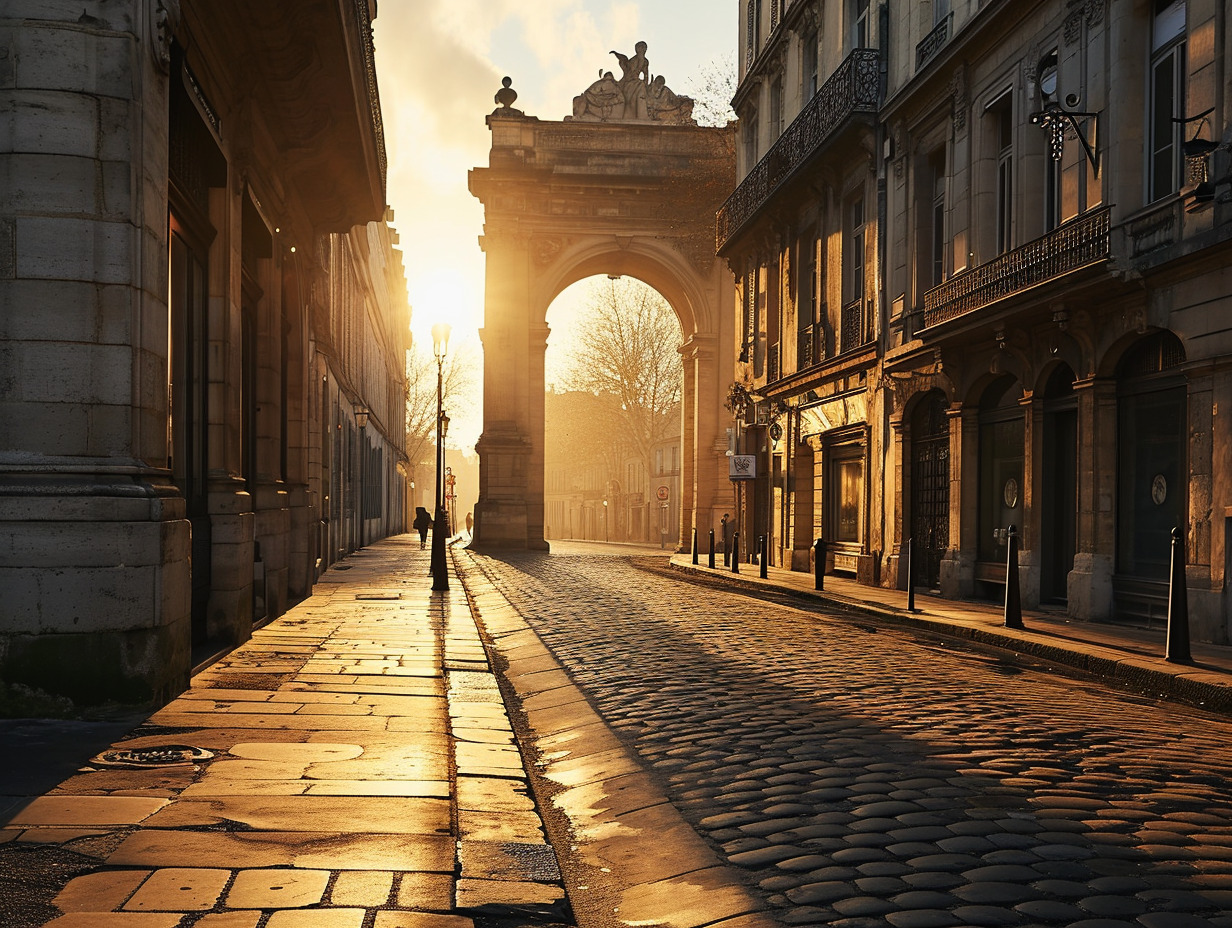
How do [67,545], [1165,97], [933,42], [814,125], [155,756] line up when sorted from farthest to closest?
[814,125] < [933,42] < [1165,97] < [67,545] < [155,756]

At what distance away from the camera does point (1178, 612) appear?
948cm

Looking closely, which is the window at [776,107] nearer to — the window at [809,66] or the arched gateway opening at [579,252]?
the window at [809,66]

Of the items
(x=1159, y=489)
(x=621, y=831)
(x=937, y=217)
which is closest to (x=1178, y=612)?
(x=1159, y=489)

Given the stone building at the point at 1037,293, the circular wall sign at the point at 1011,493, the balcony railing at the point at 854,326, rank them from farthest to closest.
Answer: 1. the balcony railing at the point at 854,326
2. the circular wall sign at the point at 1011,493
3. the stone building at the point at 1037,293

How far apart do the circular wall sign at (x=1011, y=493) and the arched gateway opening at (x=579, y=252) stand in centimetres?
2165

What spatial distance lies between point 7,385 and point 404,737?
2.62 metres

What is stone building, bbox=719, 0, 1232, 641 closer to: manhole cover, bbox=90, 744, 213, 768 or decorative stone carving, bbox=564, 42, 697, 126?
manhole cover, bbox=90, 744, 213, 768

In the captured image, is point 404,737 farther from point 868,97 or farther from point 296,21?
point 868,97

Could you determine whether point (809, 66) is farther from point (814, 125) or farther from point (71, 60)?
point (71, 60)

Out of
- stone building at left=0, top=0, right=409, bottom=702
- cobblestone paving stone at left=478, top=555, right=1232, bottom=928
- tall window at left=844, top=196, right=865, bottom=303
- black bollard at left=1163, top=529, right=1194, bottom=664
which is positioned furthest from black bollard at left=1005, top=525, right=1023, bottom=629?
tall window at left=844, top=196, right=865, bottom=303

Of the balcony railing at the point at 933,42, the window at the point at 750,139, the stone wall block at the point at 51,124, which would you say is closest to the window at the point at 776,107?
the window at the point at 750,139

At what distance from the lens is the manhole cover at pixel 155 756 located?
5.10m

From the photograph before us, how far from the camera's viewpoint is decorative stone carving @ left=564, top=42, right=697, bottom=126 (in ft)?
135

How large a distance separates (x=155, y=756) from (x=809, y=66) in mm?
23401
